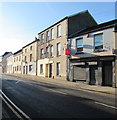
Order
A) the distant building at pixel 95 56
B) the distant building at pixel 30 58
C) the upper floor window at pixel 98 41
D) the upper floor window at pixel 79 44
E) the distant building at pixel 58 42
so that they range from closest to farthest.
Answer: the distant building at pixel 95 56 → the upper floor window at pixel 98 41 → the upper floor window at pixel 79 44 → the distant building at pixel 58 42 → the distant building at pixel 30 58

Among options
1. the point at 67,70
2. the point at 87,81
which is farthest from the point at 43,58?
the point at 87,81

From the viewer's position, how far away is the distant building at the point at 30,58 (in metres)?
34.1

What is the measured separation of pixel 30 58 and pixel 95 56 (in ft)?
76.3

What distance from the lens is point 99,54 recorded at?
17.2 metres

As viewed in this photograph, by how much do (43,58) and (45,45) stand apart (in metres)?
2.80

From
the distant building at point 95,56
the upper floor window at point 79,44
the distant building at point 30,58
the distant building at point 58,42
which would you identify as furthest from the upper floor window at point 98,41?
the distant building at point 30,58

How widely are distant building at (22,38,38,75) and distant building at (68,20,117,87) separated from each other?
14.5 meters

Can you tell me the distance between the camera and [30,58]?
3744 centimetres

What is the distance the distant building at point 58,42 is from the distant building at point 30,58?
3594mm

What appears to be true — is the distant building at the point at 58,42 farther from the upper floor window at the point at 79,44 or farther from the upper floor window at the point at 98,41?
the upper floor window at the point at 98,41

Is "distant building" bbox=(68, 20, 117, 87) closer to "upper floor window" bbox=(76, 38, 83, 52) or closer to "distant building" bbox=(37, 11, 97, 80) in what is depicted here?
"upper floor window" bbox=(76, 38, 83, 52)

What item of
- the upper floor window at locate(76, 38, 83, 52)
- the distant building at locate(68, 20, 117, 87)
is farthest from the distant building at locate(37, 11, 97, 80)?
the upper floor window at locate(76, 38, 83, 52)

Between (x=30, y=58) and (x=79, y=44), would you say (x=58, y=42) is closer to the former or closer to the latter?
(x=79, y=44)

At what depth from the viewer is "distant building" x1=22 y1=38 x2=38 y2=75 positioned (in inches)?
1342
